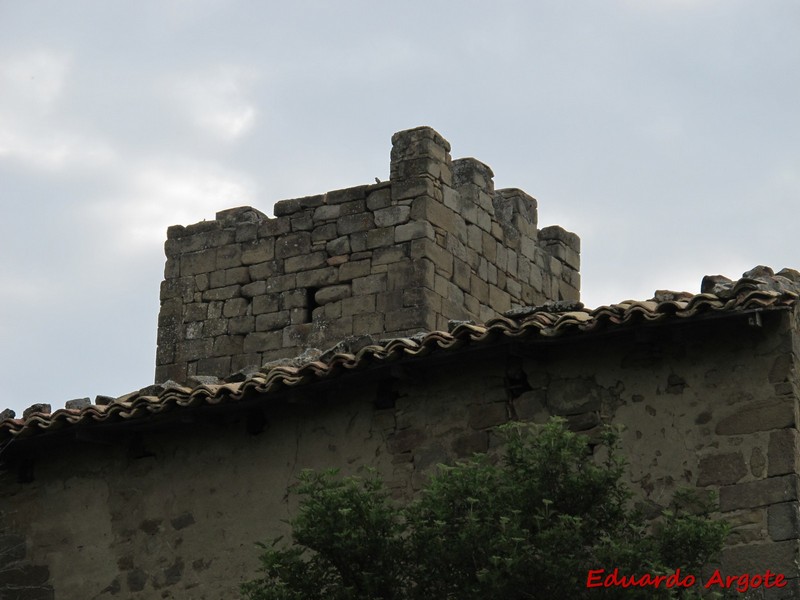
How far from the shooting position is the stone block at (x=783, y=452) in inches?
368

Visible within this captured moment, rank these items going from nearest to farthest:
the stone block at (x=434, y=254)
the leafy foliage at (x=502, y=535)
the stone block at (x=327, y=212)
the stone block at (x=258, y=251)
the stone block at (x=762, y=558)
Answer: the leafy foliage at (x=502, y=535) → the stone block at (x=762, y=558) → the stone block at (x=434, y=254) → the stone block at (x=327, y=212) → the stone block at (x=258, y=251)

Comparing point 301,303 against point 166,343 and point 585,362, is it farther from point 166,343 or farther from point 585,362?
point 585,362

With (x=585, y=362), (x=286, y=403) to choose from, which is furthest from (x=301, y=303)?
(x=585, y=362)

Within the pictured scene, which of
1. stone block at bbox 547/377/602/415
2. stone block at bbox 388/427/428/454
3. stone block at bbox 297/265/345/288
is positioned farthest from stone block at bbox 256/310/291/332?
stone block at bbox 547/377/602/415

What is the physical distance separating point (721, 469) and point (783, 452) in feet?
1.09

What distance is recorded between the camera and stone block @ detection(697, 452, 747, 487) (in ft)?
31.0

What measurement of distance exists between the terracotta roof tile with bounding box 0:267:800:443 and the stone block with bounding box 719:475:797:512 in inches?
34.7

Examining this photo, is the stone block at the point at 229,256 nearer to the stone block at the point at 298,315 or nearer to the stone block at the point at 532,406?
the stone block at the point at 298,315

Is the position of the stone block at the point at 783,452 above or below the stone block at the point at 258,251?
below

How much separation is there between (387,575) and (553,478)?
960 mm

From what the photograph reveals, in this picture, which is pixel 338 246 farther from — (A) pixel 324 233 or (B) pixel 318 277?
(B) pixel 318 277

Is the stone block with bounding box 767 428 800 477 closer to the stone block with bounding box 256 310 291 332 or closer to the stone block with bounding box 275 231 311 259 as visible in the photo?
the stone block with bounding box 256 310 291 332

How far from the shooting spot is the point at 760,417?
31.2 feet

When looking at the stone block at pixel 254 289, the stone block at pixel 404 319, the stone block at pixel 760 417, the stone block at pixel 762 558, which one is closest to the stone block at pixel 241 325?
the stone block at pixel 254 289
